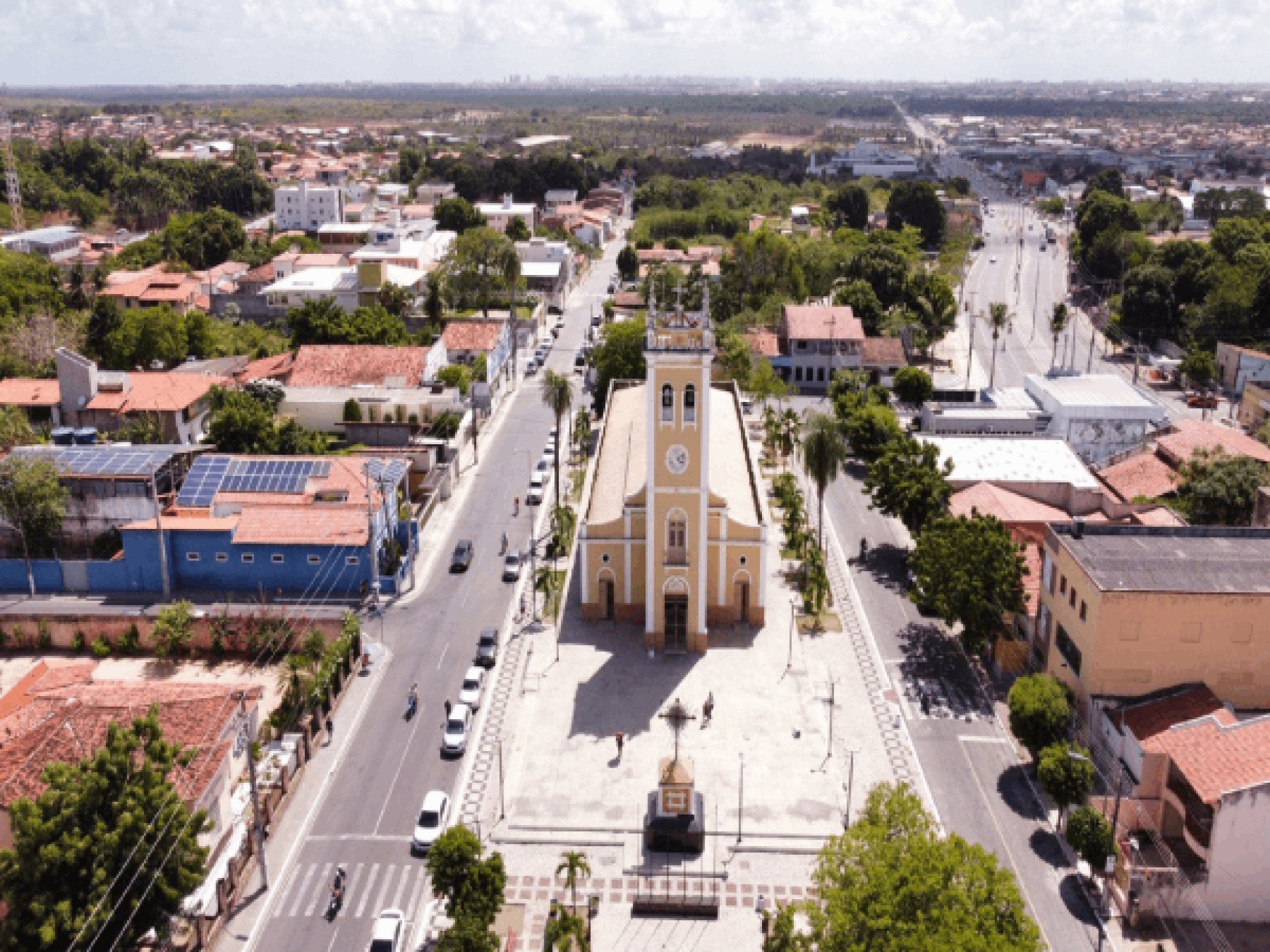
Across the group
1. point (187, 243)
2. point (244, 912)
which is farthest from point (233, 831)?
point (187, 243)

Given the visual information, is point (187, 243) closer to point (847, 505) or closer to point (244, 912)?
point (847, 505)

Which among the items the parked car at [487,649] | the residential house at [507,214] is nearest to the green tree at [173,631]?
the parked car at [487,649]

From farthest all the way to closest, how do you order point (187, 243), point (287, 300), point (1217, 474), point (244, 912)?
point (187, 243)
point (287, 300)
point (1217, 474)
point (244, 912)

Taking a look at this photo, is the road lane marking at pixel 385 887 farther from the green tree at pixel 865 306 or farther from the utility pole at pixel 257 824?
the green tree at pixel 865 306

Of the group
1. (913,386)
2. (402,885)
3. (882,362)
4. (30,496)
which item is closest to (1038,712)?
(402,885)

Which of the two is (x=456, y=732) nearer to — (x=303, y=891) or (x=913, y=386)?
Answer: (x=303, y=891)

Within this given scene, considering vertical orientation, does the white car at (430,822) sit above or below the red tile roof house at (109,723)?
below
